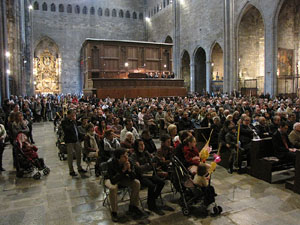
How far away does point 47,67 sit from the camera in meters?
33.6

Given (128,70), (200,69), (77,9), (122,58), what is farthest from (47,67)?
(200,69)

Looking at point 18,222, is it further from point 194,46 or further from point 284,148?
point 194,46

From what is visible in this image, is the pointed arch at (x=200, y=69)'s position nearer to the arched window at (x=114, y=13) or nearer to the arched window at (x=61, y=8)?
the arched window at (x=114, y=13)

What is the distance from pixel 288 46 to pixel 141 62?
13.0 m

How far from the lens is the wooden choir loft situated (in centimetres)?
2025

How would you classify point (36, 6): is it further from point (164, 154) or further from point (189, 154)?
point (189, 154)

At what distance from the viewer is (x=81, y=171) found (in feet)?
20.6

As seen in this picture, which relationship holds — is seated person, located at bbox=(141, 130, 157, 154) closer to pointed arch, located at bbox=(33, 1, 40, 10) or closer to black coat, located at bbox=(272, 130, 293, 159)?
black coat, located at bbox=(272, 130, 293, 159)

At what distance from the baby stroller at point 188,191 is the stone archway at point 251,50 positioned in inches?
799

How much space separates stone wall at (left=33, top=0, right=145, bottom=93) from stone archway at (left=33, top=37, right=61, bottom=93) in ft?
2.80

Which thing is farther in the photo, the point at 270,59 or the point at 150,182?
the point at 270,59

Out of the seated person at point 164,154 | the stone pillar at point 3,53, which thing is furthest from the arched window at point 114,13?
the seated person at point 164,154

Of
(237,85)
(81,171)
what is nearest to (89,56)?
(237,85)

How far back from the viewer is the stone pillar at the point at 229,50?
2316 cm
